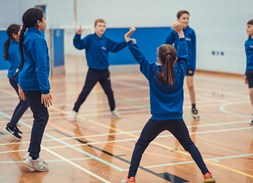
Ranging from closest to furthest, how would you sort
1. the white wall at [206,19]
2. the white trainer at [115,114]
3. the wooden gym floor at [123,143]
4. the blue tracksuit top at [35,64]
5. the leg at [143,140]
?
1. the leg at [143,140]
2. the blue tracksuit top at [35,64]
3. the wooden gym floor at [123,143]
4. the white trainer at [115,114]
5. the white wall at [206,19]

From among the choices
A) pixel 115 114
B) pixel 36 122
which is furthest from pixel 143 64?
pixel 115 114

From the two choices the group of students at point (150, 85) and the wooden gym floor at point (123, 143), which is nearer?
the group of students at point (150, 85)

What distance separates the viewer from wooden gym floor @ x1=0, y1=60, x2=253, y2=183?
5434 millimetres

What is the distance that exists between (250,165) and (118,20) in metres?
15.7

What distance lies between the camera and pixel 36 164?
→ 5.50 m

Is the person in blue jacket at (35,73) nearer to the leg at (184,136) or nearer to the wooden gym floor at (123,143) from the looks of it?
the wooden gym floor at (123,143)

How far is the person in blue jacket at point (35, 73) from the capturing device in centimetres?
528

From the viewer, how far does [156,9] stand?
18.8 metres

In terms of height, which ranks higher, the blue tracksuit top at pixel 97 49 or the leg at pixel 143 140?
the blue tracksuit top at pixel 97 49

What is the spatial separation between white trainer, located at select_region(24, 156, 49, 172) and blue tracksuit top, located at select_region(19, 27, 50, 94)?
2.51ft

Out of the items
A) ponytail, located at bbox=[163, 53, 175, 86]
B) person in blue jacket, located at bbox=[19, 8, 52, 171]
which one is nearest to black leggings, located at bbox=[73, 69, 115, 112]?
person in blue jacket, located at bbox=[19, 8, 52, 171]

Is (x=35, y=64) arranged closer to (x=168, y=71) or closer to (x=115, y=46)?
(x=168, y=71)

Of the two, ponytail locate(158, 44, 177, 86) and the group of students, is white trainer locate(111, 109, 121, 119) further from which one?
ponytail locate(158, 44, 177, 86)

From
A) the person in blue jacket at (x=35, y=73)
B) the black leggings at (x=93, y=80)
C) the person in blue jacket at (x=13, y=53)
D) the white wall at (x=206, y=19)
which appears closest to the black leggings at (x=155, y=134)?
the person in blue jacket at (x=35, y=73)
